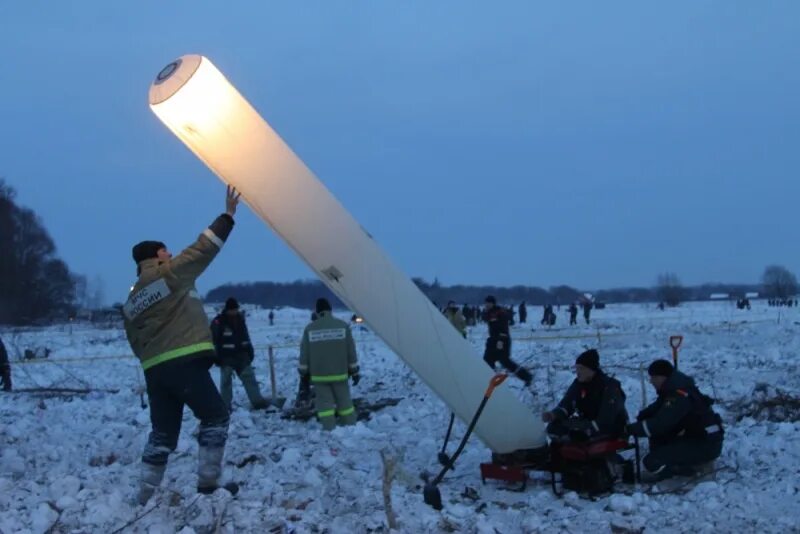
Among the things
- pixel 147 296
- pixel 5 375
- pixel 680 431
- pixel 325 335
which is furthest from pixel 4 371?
pixel 680 431

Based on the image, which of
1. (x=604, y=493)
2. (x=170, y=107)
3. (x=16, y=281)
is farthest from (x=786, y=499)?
(x=16, y=281)

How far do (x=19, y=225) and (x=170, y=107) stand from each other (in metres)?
69.9

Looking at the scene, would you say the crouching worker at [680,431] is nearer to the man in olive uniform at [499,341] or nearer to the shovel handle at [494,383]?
the shovel handle at [494,383]

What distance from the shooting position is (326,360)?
1066cm

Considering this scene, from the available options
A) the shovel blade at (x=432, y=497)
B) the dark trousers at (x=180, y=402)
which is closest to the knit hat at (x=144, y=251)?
the dark trousers at (x=180, y=402)

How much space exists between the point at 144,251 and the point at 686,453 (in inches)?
194

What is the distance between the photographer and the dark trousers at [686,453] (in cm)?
750

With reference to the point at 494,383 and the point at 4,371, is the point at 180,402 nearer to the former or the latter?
the point at 494,383

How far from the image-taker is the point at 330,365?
420 inches

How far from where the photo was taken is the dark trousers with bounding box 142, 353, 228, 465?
5.68m

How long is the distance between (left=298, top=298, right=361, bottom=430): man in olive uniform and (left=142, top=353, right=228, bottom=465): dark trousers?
476 centimetres

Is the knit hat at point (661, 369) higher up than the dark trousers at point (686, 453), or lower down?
higher up

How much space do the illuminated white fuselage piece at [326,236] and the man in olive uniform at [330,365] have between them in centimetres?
346

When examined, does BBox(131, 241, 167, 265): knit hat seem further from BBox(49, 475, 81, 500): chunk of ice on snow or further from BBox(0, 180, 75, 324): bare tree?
BBox(0, 180, 75, 324): bare tree
